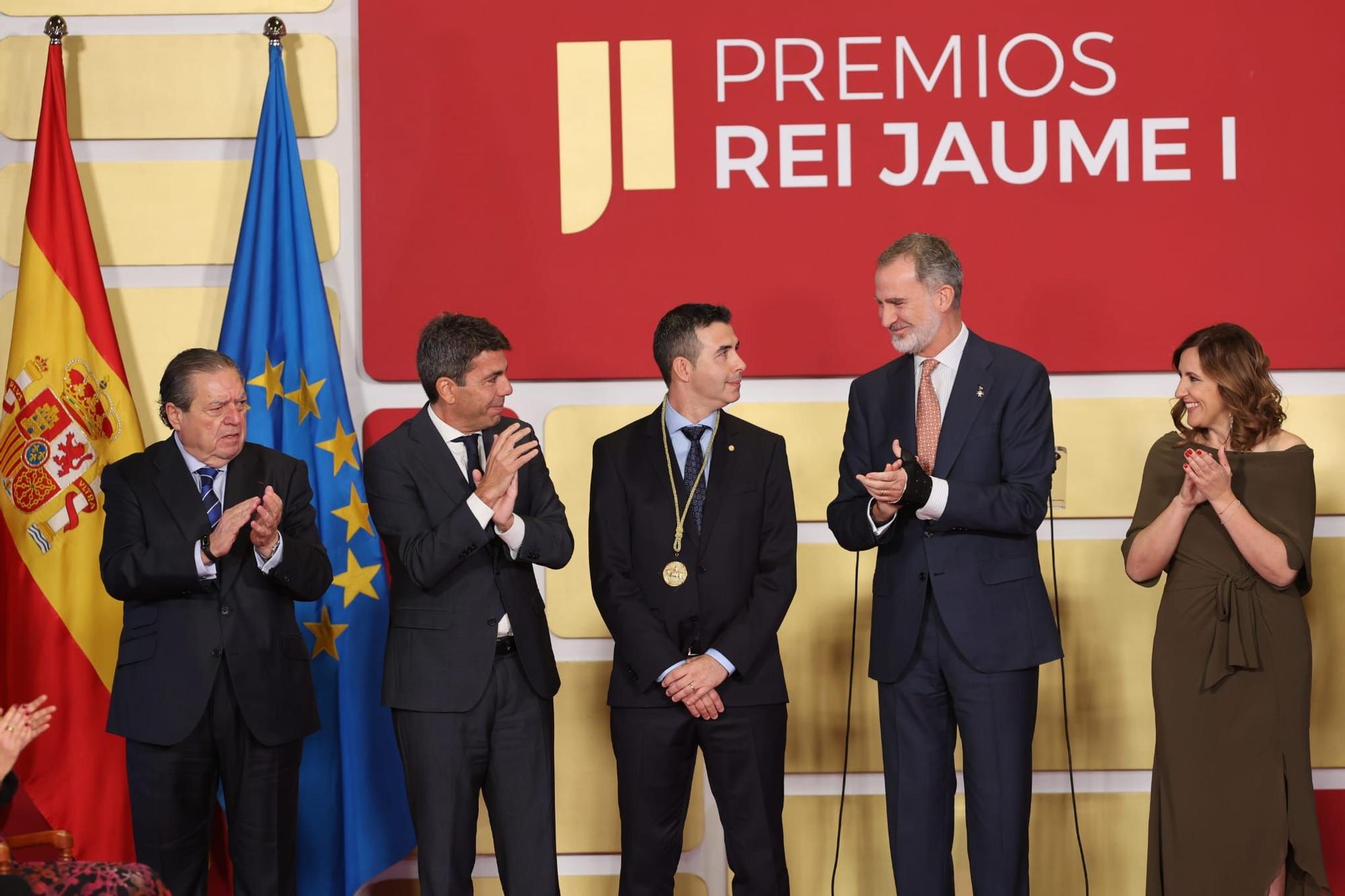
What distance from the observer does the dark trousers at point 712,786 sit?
3396 millimetres

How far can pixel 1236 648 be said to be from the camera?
3434mm

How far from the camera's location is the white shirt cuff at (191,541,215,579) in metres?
3.31

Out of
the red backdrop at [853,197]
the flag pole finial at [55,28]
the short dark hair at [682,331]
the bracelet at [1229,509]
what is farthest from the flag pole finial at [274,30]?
the bracelet at [1229,509]

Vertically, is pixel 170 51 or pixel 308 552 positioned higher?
pixel 170 51

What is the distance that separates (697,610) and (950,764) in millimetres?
741

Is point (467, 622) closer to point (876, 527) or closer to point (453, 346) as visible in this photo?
point (453, 346)

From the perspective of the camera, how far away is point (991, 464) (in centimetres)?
334

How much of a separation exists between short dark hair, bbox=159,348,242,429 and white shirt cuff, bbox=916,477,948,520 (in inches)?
69.1

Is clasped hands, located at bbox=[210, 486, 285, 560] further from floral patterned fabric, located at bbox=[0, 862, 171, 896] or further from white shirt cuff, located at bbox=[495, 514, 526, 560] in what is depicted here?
floral patterned fabric, located at bbox=[0, 862, 171, 896]

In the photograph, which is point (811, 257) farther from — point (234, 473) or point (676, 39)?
point (234, 473)

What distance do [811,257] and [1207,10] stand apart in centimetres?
145

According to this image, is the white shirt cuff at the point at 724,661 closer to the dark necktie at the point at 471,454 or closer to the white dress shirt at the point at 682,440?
the white dress shirt at the point at 682,440

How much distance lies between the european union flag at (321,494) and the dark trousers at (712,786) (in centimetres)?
94

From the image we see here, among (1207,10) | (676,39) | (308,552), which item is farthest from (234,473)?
(1207,10)
